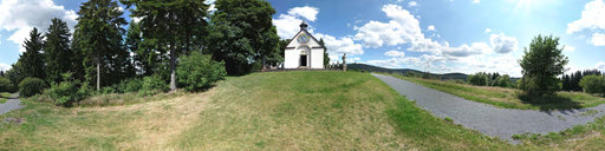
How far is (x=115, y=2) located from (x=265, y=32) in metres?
15.7

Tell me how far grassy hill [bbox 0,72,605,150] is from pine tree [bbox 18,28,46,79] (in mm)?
18908

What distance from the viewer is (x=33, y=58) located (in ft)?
83.7

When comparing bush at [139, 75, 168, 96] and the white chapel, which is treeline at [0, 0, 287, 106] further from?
the white chapel

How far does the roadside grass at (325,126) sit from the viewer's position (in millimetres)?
7160

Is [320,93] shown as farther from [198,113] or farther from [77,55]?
[77,55]

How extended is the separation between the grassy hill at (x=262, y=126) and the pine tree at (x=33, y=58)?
1891 cm

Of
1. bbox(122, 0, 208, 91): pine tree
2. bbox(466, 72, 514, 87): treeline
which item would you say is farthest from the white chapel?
bbox(466, 72, 514, 87): treeline

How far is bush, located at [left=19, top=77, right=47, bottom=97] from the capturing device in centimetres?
2294

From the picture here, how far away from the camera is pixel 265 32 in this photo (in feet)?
92.0

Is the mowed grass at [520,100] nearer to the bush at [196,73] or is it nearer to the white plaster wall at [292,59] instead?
the white plaster wall at [292,59]

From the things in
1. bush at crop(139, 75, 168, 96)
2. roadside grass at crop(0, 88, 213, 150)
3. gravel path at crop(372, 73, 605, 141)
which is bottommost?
roadside grass at crop(0, 88, 213, 150)

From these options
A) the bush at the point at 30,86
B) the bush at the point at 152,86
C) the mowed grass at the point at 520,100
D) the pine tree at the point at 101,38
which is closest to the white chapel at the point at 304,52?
the mowed grass at the point at 520,100

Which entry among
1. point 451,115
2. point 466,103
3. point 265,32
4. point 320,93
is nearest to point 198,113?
point 320,93

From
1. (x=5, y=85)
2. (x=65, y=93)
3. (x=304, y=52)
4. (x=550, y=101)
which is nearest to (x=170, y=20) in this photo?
(x=65, y=93)
